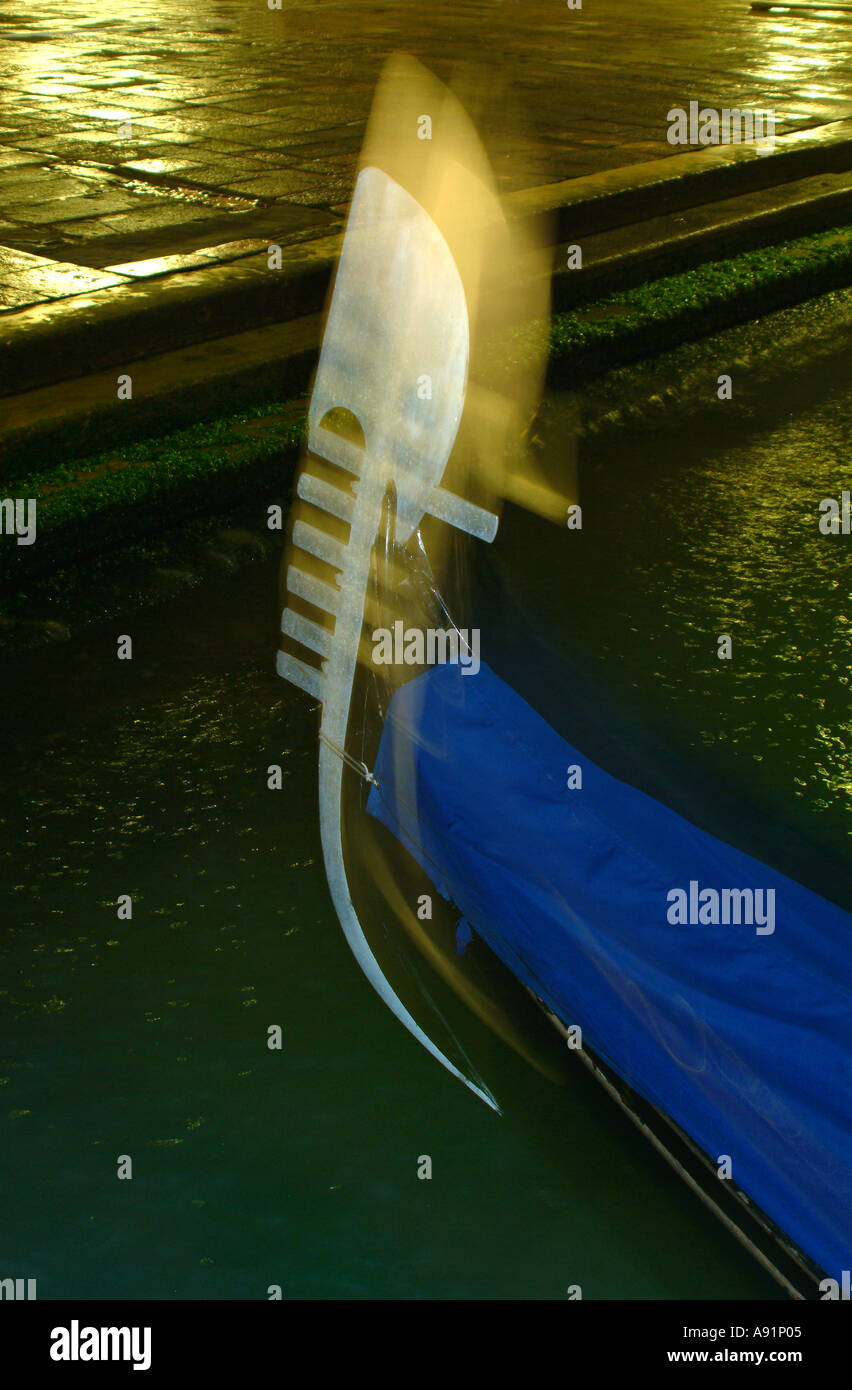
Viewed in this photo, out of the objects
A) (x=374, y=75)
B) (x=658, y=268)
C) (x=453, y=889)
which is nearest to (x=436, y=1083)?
(x=453, y=889)

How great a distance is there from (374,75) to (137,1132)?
7020mm

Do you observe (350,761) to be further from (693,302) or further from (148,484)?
(693,302)

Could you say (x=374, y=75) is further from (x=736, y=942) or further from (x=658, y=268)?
(x=736, y=942)

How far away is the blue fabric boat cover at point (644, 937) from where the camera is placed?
4.36 feet

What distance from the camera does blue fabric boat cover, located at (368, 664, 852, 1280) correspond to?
52.3 inches

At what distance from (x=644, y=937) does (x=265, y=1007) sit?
2.13 feet

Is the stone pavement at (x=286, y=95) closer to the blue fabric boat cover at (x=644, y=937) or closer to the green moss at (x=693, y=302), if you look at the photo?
the green moss at (x=693, y=302)

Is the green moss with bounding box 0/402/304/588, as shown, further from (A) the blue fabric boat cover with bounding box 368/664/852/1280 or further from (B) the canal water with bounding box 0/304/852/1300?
(A) the blue fabric boat cover with bounding box 368/664/852/1280

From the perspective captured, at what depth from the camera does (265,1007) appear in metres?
1.91

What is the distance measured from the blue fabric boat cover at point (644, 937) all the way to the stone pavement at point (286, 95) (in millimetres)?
2431

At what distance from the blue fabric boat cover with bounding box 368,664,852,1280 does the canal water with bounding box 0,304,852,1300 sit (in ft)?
0.70

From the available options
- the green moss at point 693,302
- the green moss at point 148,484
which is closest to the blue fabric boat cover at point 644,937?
the green moss at point 148,484

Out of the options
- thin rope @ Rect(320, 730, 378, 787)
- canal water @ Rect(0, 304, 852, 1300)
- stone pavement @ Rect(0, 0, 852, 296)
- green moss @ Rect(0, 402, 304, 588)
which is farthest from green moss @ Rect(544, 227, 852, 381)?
thin rope @ Rect(320, 730, 378, 787)

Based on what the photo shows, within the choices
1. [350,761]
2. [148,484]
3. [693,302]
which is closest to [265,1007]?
[350,761]
